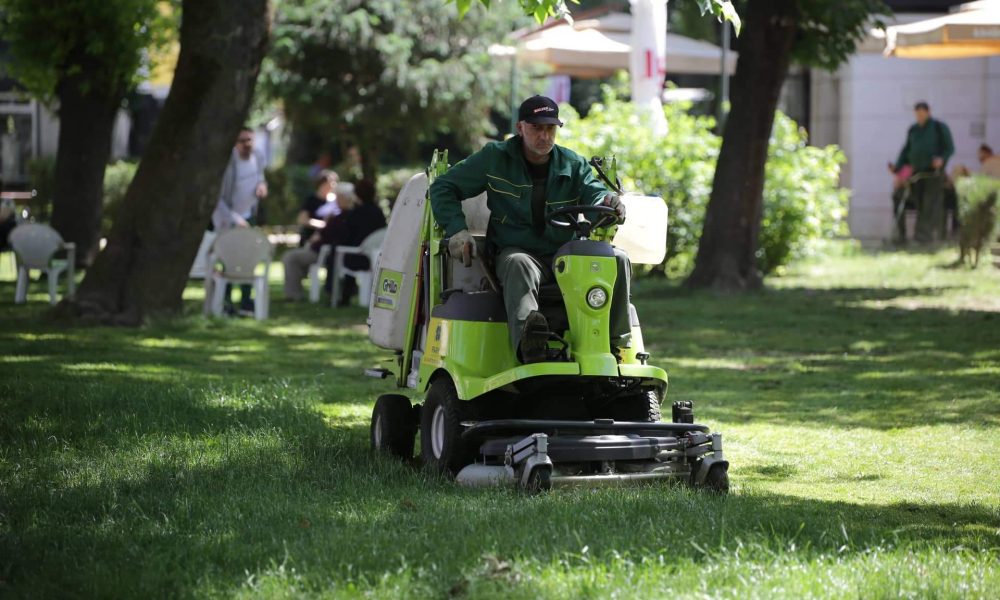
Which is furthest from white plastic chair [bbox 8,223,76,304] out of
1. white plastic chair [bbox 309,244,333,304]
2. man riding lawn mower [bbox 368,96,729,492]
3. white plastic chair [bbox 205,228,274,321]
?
man riding lawn mower [bbox 368,96,729,492]

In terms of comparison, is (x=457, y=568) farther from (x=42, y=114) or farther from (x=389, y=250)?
(x=42, y=114)

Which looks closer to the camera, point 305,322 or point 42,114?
point 305,322

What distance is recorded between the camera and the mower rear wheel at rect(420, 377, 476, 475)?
23.0ft

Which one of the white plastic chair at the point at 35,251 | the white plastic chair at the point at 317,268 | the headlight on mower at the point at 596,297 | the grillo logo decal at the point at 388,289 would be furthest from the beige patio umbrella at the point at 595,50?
Result: the headlight on mower at the point at 596,297

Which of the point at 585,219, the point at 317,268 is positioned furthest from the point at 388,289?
the point at 317,268

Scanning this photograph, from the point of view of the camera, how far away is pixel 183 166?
1378 cm

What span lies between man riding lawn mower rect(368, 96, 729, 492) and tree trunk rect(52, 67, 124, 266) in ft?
43.7

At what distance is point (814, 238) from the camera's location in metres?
20.0

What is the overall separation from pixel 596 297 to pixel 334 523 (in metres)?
1.69

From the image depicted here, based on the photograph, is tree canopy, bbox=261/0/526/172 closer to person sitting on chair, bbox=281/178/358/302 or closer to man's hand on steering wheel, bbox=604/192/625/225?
person sitting on chair, bbox=281/178/358/302

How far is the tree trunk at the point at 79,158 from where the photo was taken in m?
20.1

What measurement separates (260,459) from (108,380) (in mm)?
3202

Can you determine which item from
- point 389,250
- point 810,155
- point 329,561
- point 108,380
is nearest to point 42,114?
point 810,155

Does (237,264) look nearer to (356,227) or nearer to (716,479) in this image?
(356,227)
